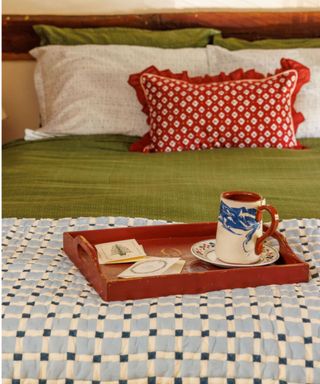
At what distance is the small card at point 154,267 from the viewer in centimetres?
133

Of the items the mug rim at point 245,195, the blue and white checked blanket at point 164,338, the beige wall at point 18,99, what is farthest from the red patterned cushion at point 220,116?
the blue and white checked blanket at point 164,338

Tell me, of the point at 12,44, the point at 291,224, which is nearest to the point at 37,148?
the point at 12,44

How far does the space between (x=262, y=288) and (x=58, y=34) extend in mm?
2010

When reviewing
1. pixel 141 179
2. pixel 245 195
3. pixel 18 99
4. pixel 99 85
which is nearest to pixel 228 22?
pixel 99 85

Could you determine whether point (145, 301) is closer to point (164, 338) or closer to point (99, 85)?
point (164, 338)

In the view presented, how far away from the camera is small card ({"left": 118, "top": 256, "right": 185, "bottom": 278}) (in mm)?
1329

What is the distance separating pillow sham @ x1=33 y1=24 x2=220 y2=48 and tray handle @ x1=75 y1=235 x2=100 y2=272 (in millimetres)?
1720

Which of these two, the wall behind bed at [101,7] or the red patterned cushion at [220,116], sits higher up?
the wall behind bed at [101,7]

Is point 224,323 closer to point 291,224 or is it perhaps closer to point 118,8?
point 291,224

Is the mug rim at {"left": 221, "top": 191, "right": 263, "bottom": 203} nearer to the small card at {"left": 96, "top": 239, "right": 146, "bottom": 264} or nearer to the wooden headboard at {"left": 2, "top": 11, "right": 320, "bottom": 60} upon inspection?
the small card at {"left": 96, "top": 239, "right": 146, "bottom": 264}

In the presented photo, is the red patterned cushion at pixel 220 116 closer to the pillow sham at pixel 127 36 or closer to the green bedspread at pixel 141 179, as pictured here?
the green bedspread at pixel 141 179

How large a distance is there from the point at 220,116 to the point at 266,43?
0.60m

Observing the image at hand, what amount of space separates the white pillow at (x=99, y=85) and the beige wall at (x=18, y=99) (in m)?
0.44

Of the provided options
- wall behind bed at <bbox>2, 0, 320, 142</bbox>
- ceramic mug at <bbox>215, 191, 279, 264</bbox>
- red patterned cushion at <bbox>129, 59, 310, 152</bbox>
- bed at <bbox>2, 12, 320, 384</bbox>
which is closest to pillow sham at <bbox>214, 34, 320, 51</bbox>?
wall behind bed at <bbox>2, 0, 320, 142</bbox>
